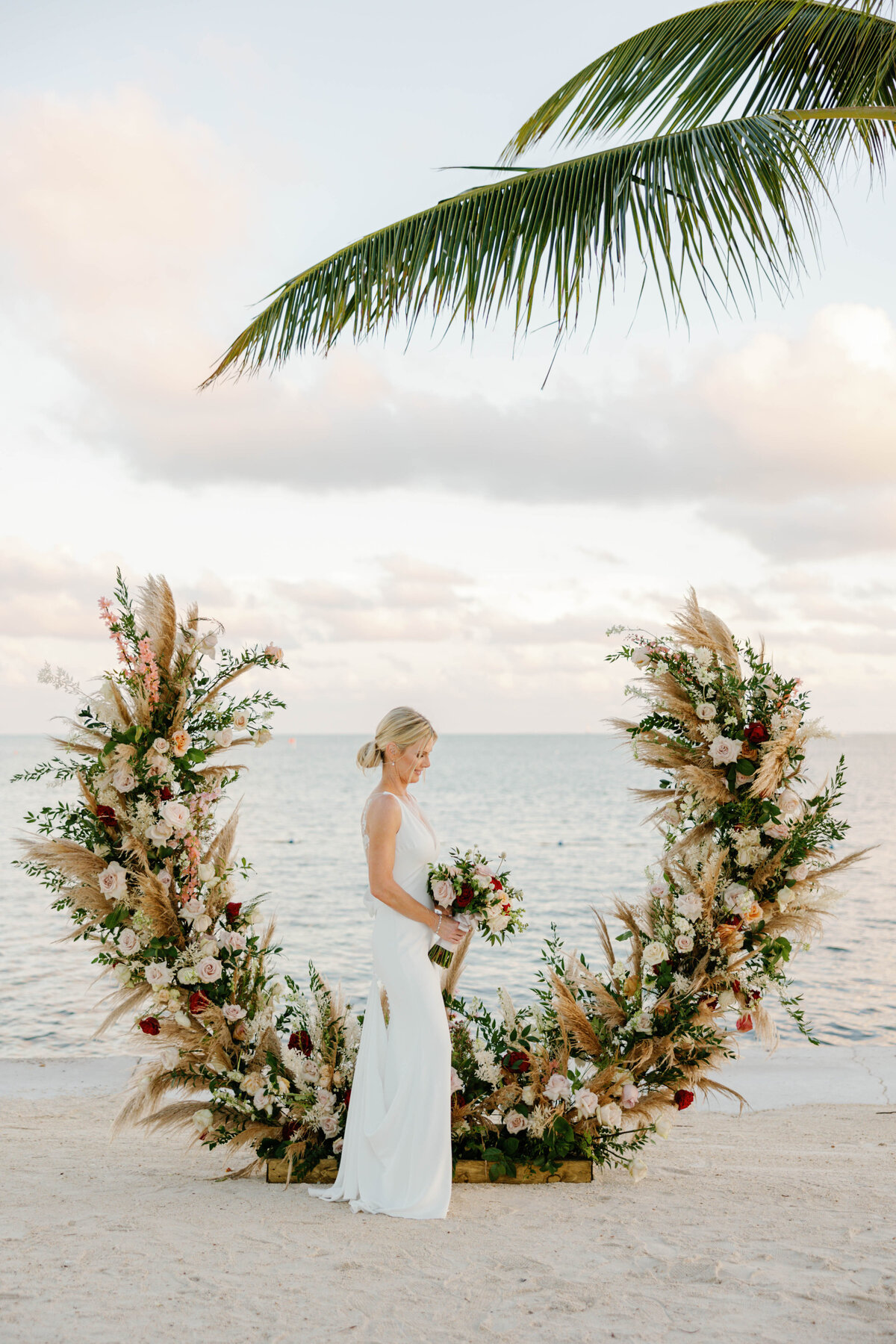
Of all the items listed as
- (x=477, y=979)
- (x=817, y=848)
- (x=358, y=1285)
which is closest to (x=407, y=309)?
(x=817, y=848)

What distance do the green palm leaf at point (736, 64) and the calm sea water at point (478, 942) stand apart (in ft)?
10.6

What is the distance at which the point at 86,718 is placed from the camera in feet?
16.6

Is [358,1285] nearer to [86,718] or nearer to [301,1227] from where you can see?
[301,1227]

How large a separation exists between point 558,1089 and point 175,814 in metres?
2.27

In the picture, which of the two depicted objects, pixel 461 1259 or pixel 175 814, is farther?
pixel 175 814

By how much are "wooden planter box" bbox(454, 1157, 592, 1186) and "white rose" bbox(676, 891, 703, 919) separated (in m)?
1.31

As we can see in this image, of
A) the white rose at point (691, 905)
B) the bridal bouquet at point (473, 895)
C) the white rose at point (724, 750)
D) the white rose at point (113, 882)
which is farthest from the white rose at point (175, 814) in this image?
the white rose at point (724, 750)

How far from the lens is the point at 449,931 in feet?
15.6

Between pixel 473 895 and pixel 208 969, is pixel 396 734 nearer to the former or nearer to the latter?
pixel 473 895

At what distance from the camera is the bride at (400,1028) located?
181 inches

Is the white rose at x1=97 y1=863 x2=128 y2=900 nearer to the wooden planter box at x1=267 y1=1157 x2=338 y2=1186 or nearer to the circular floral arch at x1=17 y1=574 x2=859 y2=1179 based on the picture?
the circular floral arch at x1=17 y1=574 x2=859 y2=1179

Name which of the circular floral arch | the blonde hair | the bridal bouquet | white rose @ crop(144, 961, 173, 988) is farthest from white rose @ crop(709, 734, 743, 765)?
white rose @ crop(144, 961, 173, 988)

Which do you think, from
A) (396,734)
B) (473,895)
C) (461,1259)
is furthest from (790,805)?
(461,1259)

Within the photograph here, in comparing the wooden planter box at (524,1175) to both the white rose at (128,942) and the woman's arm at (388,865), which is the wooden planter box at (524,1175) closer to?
the woman's arm at (388,865)
